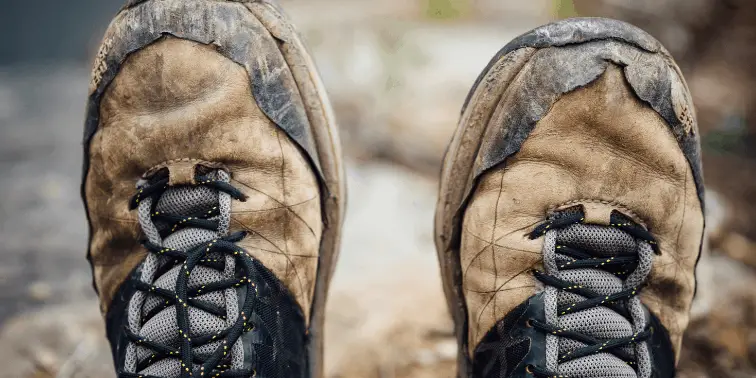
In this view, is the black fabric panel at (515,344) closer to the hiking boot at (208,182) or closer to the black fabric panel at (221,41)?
the hiking boot at (208,182)

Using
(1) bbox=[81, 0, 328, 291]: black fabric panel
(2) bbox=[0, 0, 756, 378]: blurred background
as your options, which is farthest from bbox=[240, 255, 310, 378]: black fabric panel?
(2) bbox=[0, 0, 756, 378]: blurred background

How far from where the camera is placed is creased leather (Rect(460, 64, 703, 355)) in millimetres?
1329

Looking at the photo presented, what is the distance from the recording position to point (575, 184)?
1363mm

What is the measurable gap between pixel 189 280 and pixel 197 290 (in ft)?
0.10

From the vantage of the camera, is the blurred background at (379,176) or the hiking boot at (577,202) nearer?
the hiking boot at (577,202)

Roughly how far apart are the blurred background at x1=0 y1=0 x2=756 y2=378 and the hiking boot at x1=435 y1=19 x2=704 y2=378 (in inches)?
21.8

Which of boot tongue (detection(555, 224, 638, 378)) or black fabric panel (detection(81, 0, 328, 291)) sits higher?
black fabric panel (detection(81, 0, 328, 291))

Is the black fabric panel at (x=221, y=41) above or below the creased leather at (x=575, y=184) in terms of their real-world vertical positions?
above

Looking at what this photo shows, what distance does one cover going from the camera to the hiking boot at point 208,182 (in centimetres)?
131

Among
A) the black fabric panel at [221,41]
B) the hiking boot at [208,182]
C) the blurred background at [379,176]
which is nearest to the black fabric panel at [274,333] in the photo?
the hiking boot at [208,182]

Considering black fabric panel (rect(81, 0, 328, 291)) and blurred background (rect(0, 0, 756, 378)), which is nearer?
black fabric panel (rect(81, 0, 328, 291))

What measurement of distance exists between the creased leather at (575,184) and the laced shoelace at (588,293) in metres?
0.03

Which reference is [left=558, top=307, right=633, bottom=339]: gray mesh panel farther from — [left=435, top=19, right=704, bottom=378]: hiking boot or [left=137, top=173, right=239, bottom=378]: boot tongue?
[left=137, top=173, right=239, bottom=378]: boot tongue

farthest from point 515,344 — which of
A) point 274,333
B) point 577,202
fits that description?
point 274,333
